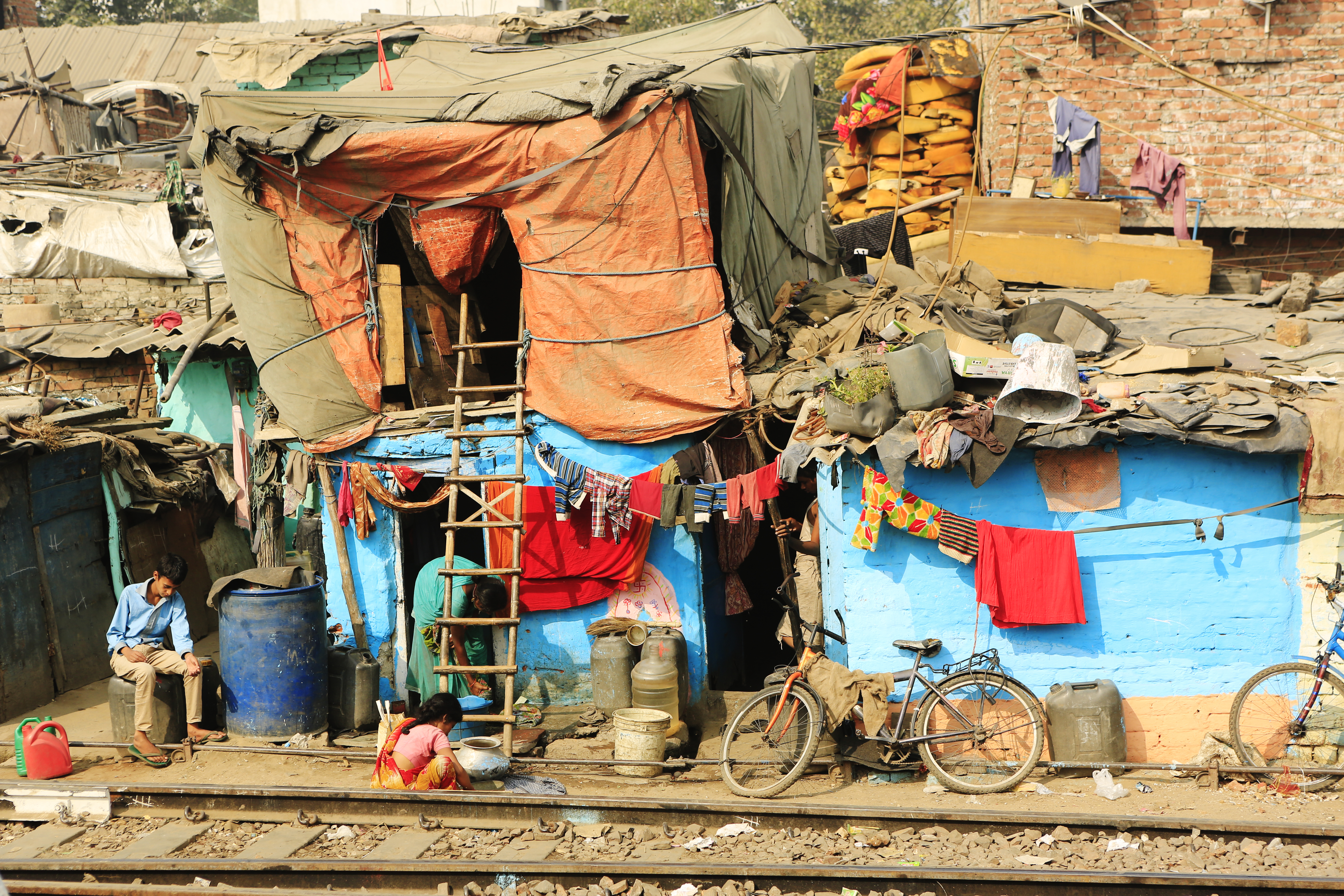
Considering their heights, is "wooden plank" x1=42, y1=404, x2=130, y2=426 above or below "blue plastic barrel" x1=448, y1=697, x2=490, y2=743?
above

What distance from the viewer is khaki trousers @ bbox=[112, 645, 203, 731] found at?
9.22 metres

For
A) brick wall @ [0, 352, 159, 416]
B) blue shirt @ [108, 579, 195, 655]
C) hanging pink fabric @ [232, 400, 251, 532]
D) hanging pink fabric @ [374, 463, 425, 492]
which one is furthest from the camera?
brick wall @ [0, 352, 159, 416]

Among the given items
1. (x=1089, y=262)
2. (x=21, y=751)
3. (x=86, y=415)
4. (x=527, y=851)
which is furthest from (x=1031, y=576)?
(x=86, y=415)

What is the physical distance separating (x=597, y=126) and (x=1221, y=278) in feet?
28.1

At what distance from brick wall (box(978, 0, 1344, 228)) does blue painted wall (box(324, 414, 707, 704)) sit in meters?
8.02

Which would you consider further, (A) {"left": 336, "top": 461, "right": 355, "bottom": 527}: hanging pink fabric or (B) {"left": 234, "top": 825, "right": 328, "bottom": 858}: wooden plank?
(A) {"left": 336, "top": 461, "right": 355, "bottom": 527}: hanging pink fabric

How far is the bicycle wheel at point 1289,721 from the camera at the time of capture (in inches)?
321

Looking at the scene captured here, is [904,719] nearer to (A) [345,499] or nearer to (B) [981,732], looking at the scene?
(B) [981,732]

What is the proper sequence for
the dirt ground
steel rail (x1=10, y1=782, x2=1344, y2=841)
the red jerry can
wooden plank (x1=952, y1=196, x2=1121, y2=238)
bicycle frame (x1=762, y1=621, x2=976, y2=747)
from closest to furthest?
1. steel rail (x1=10, y1=782, x2=1344, y2=841)
2. the dirt ground
3. bicycle frame (x1=762, y1=621, x2=976, y2=747)
4. the red jerry can
5. wooden plank (x1=952, y1=196, x2=1121, y2=238)

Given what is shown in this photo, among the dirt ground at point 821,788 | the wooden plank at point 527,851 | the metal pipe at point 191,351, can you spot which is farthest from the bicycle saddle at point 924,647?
the metal pipe at point 191,351

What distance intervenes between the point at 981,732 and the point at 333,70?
11679mm

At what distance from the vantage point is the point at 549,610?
412 inches

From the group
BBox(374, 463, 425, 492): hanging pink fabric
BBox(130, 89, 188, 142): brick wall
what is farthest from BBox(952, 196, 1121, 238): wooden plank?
BBox(130, 89, 188, 142): brick wall

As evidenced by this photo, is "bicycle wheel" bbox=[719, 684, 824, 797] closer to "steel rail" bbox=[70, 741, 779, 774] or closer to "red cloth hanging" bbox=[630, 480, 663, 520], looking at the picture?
"steel rail" bbox=[70, 741, 779, 774]
